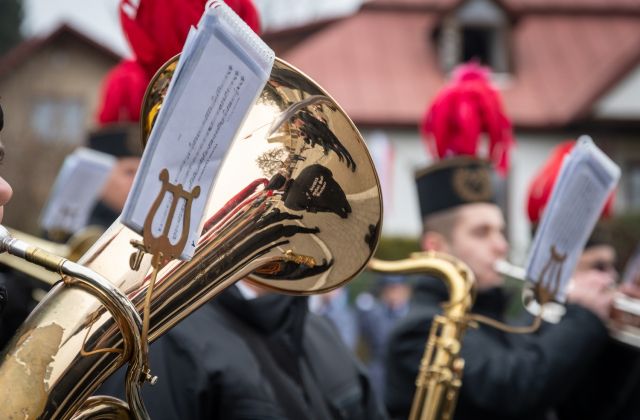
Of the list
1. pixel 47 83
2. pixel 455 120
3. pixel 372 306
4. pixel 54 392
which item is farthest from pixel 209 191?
pixel 47 83

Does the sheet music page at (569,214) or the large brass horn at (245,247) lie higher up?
the sheet music page at (569,214)

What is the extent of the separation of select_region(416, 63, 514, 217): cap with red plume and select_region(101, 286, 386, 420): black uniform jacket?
110 centimetres

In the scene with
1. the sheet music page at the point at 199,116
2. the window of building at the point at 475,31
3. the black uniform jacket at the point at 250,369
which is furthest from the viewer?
the window of building at the point at 475,31

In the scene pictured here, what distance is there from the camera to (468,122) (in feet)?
12.3

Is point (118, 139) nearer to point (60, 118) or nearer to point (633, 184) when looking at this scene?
point (633, 184)

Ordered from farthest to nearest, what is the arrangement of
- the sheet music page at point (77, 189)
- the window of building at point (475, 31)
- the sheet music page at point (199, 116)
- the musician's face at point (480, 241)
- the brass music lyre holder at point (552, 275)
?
1. the window of building at point (475, 31)
2. the sheet music page at point (77, 189)
3. the musician's face at point (480, 241)
4. the brass music lyre holder at point (552, 275)
5. the sheet music page at point (199, 116)

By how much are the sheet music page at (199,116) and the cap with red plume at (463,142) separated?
89.2 inches

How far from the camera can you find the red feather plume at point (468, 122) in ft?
12.4

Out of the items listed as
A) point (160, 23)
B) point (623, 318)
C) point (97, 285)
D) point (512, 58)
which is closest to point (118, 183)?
point (160, 23)

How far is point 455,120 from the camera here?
3.79 m

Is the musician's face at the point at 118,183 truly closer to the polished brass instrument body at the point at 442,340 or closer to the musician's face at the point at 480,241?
the musician's face at the point at 480,241

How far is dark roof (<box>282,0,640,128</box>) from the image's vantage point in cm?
1825

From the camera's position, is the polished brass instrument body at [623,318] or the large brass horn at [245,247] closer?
the large brass horn at [245,247]

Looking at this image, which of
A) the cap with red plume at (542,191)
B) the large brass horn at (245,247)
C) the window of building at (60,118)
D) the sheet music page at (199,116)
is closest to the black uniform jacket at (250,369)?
the large brass horn at (245,247)
